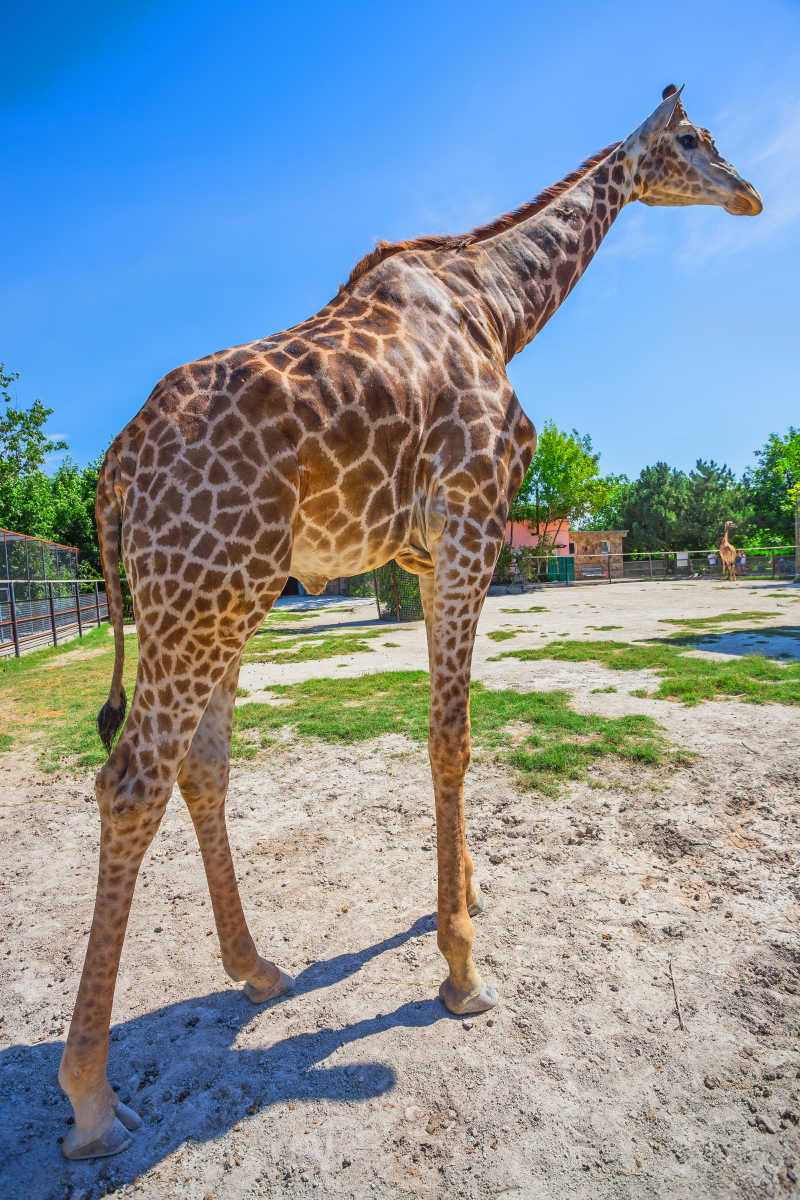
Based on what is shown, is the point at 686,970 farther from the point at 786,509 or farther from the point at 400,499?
the point at 786,509

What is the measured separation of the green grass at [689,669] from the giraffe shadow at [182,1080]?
571cm

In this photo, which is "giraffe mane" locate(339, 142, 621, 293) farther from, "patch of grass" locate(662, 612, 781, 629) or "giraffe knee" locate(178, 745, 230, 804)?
"patch of grass" locate(662, 612, 781, 629)

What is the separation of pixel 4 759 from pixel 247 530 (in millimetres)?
5588

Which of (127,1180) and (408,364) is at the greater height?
(408,364)

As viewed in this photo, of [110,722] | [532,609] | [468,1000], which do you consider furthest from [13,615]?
[468,1000]

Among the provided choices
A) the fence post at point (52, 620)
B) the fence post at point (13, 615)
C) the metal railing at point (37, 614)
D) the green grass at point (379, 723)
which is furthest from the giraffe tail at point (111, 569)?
the fence post at point (52, 620)

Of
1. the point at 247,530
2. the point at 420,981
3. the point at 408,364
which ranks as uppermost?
the point at 408,364

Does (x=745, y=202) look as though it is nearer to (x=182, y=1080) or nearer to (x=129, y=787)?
(x=129, y=787)

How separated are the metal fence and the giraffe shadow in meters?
29.1

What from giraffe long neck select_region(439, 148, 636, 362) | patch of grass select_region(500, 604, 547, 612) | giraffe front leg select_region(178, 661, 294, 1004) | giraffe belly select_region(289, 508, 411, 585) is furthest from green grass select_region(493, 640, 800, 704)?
patch of grass select_region(500, 604, 547, 612)

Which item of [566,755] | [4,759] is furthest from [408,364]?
[4,759]

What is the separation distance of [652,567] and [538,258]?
39.4m

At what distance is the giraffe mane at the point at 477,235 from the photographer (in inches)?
120

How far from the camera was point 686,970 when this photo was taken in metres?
2.71
